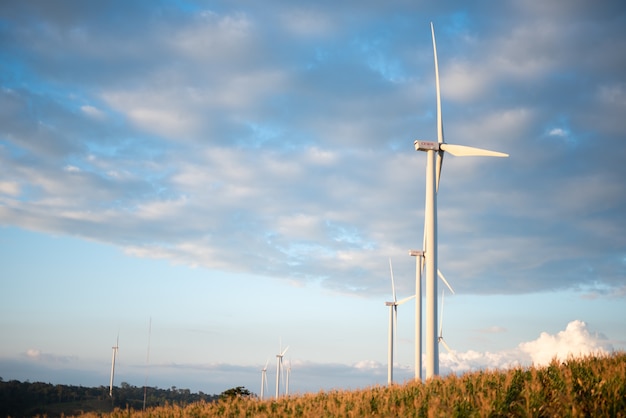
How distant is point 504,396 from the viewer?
73.1ft

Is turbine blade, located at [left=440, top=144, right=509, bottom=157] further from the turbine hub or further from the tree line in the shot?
the tree line

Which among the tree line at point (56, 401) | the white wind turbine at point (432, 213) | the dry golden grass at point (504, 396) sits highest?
the white wind turbine at point (432, 213)

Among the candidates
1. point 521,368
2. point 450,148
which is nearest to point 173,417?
point 521,368

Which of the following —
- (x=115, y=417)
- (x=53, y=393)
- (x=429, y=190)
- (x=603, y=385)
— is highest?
(x=429, y=190)

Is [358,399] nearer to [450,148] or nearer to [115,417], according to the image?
[115,417]

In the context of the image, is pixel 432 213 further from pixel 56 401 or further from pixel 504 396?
pixel 56 401

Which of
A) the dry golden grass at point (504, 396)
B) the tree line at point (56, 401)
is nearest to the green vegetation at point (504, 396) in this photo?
the dry golden grass at point (504, 396)

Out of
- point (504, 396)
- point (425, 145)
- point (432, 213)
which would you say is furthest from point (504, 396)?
point (425, 145)

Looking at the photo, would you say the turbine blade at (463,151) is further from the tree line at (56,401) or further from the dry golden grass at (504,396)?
the tree line at (56,401)

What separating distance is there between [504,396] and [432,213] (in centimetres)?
2200

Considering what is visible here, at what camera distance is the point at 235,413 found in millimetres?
35188

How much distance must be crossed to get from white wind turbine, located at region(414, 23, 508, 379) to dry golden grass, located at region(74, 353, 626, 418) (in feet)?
21.0

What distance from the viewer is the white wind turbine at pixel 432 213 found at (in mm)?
38594

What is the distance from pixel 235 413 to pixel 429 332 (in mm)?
12880
